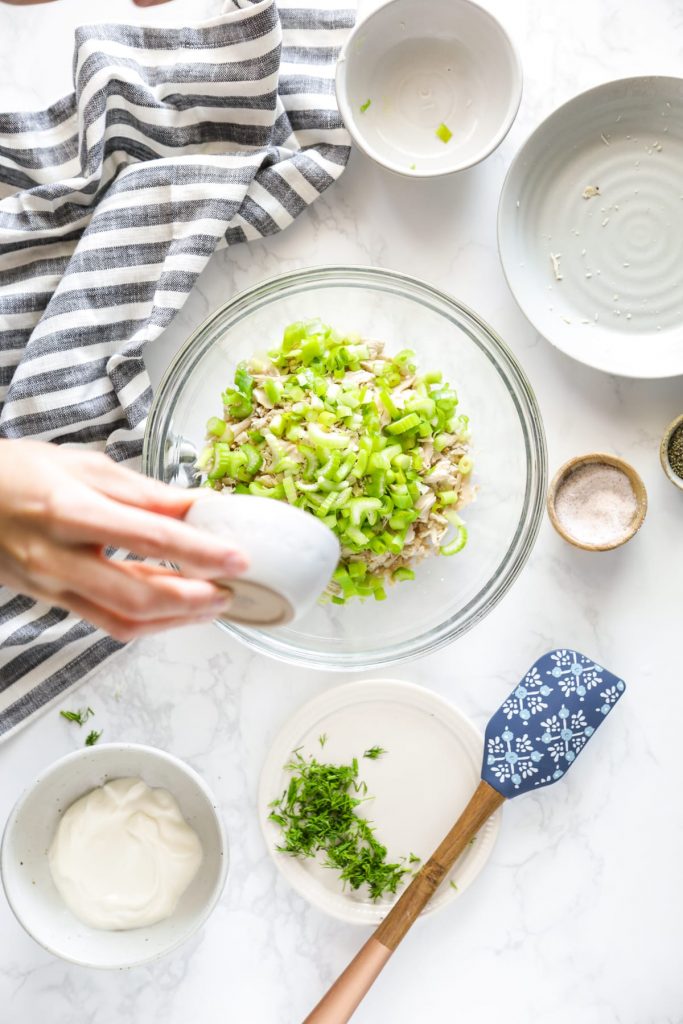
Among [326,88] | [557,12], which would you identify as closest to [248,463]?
[326,88]

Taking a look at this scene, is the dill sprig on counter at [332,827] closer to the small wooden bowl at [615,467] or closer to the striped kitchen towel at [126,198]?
the striped kitchen towel at [126,198]

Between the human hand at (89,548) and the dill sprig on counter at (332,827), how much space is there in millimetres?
851

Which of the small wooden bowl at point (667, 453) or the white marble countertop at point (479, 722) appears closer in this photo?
the small wooden bowl at point (667, 453)

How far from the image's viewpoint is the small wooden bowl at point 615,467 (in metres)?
1.78

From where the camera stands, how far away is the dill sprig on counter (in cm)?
184

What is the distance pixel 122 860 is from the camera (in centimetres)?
180

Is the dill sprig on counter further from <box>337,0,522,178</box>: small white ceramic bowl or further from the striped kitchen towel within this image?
<box>337,0,522,178</box>: small white ceramic bowl

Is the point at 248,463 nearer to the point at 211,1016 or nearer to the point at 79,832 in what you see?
the point at 79,832

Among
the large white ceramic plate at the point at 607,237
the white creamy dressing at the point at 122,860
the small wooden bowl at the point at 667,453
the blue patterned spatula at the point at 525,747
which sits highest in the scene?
the large white ceramic plate at the point at 607,237

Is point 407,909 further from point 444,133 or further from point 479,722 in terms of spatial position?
point 444,133

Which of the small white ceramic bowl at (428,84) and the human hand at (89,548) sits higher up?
the small white ceramic bowl at (428,84)

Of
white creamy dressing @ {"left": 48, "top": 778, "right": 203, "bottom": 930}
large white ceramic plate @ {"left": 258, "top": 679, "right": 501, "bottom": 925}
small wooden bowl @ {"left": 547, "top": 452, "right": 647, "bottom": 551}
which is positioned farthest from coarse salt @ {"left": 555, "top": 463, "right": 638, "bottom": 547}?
white creamy dressing @ {"left": 48, "top": 778, "right": 203, "bottom": 930}

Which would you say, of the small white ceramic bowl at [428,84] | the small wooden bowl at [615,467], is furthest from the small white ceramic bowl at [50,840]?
the small white ceramic bowl at [428,84]

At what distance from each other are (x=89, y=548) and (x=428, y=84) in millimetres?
1274
